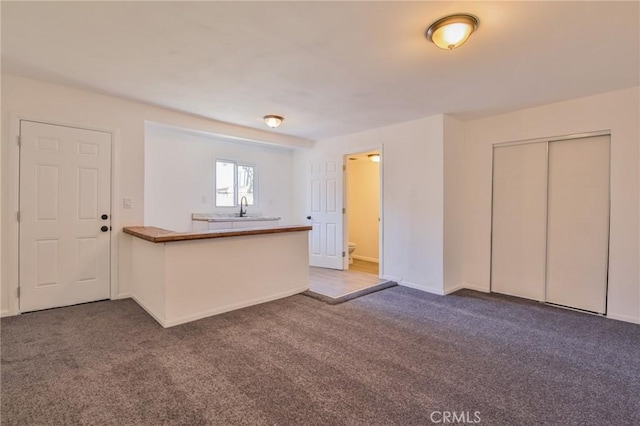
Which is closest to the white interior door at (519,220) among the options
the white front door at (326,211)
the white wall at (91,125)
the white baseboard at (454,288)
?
the white baseboard at (454,288)

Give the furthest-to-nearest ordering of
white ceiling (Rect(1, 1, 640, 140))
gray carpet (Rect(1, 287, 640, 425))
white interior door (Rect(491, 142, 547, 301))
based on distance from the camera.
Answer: white interior door (Rect(491, 142, 547, 301)), white ceiling (Rect(1, 1, 640, 140)), gray carpet (Rect(1, 287, 640, 425))

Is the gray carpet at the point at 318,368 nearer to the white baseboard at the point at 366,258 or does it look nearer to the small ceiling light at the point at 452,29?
the small ceiling light at the point at 452,29

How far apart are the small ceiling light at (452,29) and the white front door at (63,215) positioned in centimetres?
360

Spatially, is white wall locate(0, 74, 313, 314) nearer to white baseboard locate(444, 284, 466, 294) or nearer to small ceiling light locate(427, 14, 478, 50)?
small ceiling light locate(427, 14, 478, 50)

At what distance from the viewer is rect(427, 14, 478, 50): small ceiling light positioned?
76.1 inches

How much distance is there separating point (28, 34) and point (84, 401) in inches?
101

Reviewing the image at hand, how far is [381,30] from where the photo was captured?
210 cm

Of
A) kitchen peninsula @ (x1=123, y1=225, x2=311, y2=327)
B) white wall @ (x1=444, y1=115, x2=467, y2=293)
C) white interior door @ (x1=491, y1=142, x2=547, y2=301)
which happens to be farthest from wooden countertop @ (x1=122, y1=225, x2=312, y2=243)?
white interior door @ (x1=491, y1=142, x2=547, y2=301)

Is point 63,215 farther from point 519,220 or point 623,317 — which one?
point 623,317

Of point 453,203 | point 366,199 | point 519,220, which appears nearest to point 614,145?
point 519,220

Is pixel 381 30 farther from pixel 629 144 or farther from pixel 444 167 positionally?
pixel 629 144

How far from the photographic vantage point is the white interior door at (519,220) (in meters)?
3.76

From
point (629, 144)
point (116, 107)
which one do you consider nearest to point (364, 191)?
point (629, 144)

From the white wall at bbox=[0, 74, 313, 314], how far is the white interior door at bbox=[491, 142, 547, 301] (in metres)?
4.18
